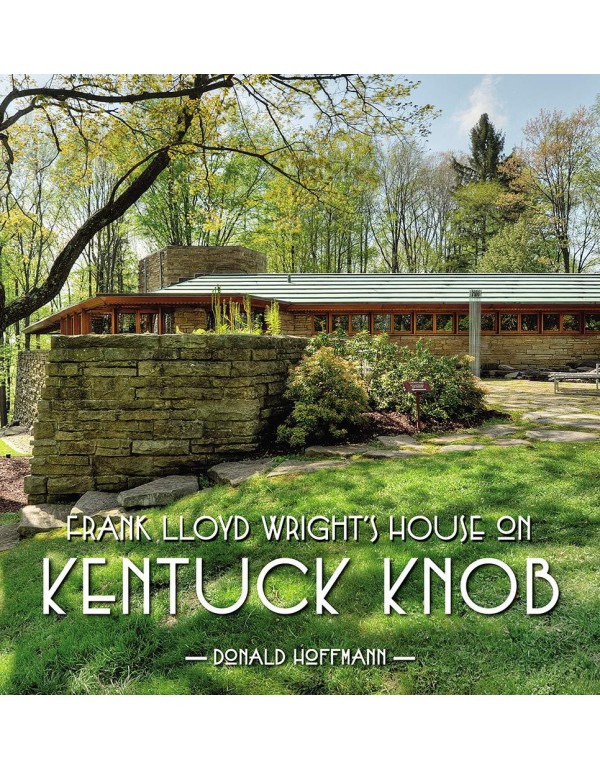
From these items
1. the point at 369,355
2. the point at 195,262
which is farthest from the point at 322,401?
the point at 195,262

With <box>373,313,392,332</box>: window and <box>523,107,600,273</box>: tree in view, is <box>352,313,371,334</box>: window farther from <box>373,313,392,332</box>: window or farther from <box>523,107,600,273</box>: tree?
<box>523,107,600,273</box>: tree

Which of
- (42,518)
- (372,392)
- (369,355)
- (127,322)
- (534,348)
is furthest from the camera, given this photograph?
(534,348)

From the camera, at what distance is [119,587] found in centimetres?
269

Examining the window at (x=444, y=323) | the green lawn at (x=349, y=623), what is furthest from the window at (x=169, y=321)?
the green lawn at (x=349, y=623)

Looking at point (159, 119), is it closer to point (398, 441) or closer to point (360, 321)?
point (398, 441)

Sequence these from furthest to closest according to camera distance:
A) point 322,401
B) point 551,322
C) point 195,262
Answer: point 195,262, point 551,322, point 322,401

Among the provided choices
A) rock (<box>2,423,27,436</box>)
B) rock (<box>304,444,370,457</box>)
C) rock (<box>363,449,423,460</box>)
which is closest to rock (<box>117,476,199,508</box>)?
rock (<box>304,444,370,457</box>)

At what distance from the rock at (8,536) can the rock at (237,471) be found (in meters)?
1.63

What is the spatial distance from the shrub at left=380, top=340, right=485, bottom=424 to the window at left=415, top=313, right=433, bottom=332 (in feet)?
30.9

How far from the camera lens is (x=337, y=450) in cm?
474

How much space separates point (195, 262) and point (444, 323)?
28.3ft

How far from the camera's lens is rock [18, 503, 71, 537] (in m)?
4.05

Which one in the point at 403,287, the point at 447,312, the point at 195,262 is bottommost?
the point at 447,312

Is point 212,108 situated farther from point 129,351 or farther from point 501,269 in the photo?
point 501,269
